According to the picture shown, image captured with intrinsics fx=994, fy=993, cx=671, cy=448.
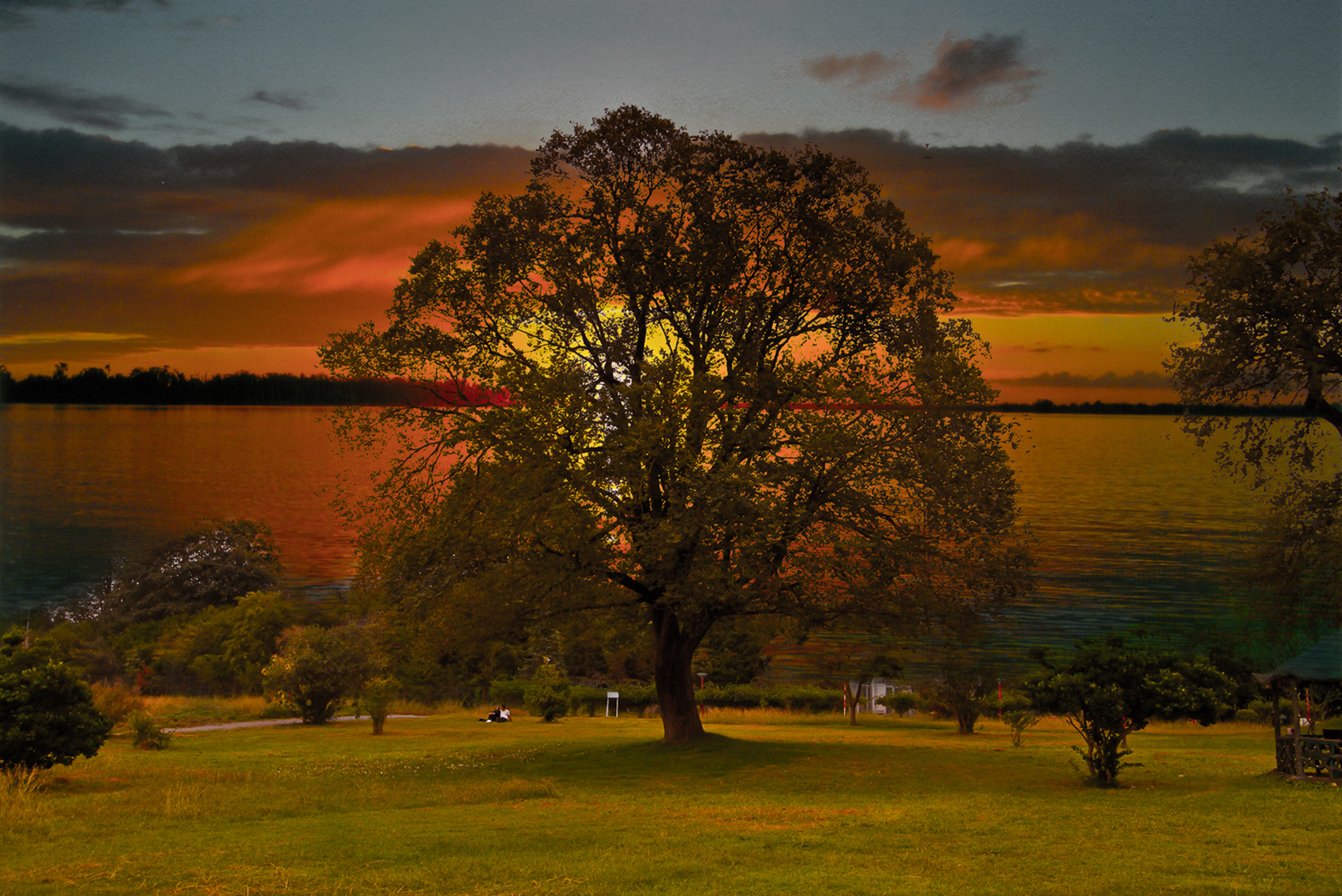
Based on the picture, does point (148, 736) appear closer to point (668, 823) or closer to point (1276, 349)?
point (668, 823)

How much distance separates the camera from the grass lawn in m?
10.4

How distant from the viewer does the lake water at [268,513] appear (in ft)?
230

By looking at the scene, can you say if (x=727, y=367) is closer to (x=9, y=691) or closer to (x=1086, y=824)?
(x=1086, y=824)

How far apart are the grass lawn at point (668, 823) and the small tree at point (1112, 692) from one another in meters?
0.90

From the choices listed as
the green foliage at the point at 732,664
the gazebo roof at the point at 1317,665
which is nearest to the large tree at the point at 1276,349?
the gazebo roof at the point at 1317,665

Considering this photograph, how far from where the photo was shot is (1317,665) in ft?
59.7

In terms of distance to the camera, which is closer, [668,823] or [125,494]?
[668,823]

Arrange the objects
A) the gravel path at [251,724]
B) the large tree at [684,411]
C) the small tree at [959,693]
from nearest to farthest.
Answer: the large tree at [684,411], the gravel path at [251,724], the small tree at [959,693]

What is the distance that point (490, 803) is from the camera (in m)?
Answer: 16.6

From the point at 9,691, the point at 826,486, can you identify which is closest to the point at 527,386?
the point at 826,486

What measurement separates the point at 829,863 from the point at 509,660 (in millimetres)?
45213

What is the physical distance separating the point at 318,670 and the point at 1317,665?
29268mm

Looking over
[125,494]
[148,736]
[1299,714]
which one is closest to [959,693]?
[1299,714]

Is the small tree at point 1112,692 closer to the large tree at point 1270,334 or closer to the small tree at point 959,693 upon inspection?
the large tree at point 1270,334
